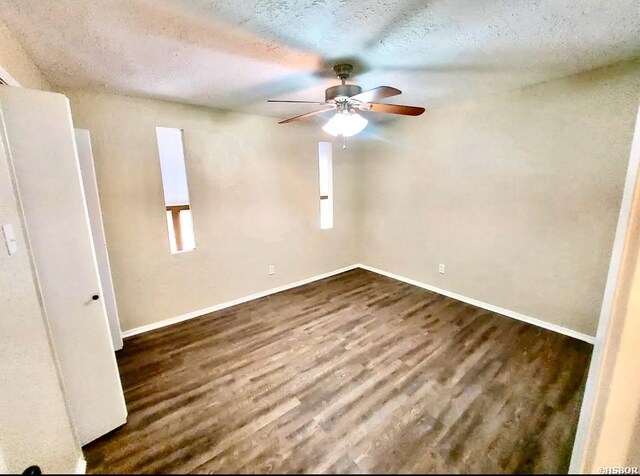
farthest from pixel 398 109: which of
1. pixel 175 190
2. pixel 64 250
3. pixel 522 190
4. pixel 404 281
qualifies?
pixel 404 281

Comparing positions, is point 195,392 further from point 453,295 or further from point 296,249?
point 453,295

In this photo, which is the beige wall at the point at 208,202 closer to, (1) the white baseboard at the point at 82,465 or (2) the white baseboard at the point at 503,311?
(2) the white baseboard at the point at 503,311

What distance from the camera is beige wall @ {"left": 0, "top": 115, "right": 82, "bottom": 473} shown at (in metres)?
1.15

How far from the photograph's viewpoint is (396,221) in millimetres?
3951

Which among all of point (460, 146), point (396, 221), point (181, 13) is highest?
point (181, 13)

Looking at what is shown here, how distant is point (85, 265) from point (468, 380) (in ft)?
8.60

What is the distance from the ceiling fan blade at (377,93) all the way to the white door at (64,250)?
1635 mm

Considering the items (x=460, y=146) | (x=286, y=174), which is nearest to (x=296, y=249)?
(x=286, y=174)

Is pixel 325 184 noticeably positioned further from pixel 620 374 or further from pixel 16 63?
pixel 620 374

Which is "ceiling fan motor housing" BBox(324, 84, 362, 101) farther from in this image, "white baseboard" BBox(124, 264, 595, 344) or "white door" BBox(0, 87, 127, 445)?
"white baseboard" BBox(124, 264, 595, 344)

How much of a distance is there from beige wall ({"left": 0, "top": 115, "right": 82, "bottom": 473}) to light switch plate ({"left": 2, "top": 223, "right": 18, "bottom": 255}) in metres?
0.02

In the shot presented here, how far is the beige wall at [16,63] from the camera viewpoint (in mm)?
1331

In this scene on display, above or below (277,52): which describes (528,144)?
below

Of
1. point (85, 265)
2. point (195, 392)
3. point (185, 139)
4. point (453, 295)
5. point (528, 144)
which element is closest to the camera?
point (85, 265)
